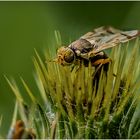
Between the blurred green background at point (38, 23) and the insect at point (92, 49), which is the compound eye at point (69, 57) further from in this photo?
the blurred green background at point (38, 23)

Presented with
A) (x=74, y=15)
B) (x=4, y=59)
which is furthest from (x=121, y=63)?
(x=74, y=15)

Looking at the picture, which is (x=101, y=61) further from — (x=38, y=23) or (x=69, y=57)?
(x=38, y=23)

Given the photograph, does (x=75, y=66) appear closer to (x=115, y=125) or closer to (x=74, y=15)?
(x=115, y=125)

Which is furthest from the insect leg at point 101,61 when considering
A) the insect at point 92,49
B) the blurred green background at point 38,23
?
the blurred green background at point 38,23

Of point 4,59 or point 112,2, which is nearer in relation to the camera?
point 4,59

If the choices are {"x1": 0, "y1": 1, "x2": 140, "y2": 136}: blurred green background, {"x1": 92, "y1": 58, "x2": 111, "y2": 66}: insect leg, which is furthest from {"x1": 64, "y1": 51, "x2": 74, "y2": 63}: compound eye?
{"x1": 0, "y1": 1, "x2": 140, "y2": 136}: blurred green background

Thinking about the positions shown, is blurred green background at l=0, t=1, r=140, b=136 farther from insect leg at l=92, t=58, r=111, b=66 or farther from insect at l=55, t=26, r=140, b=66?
insect leg at l=92, t=58, r=111, b=66

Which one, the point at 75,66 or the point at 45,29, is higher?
the point at 75,66
